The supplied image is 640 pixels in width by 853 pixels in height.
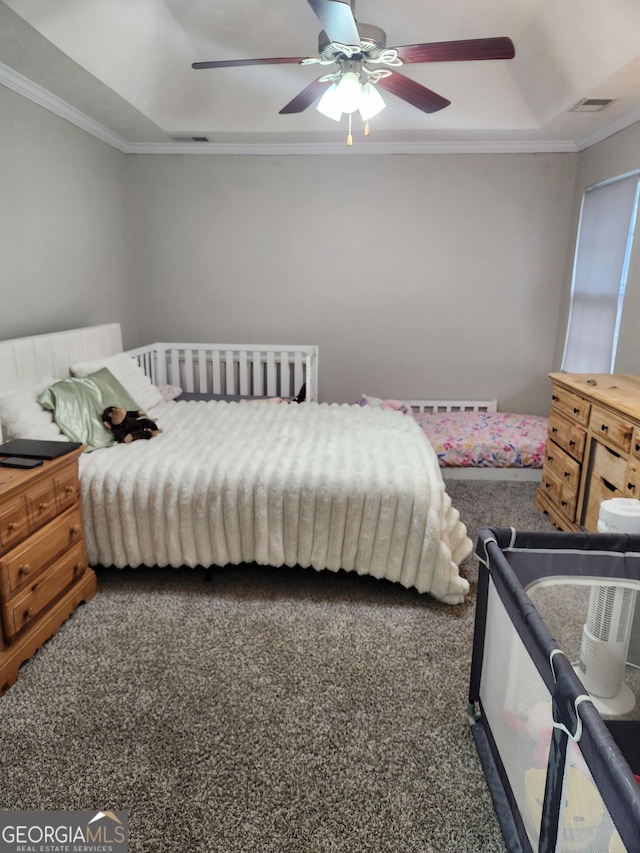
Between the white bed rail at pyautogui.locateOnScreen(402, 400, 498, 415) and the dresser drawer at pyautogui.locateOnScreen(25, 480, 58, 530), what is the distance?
3.03 m

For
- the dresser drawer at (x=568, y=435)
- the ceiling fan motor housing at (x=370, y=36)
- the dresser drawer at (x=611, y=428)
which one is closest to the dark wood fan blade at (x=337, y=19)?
the ceiling fan motor housing at (x=370, y=36)

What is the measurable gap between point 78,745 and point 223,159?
396 centimetres

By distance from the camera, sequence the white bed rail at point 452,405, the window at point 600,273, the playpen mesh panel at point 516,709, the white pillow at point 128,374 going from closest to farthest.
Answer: the playpen mesh panel at point 516,709 → the white pillow at point 128,374 → the window at point 600,273 → the white bed rail at point 452,405

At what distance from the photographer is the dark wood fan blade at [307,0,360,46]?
1.55m

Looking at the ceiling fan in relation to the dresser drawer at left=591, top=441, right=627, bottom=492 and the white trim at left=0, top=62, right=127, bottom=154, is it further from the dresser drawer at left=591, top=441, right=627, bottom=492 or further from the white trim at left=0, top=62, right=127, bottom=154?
the dresser drawer at left=591, top=441, right=627, bottom=492

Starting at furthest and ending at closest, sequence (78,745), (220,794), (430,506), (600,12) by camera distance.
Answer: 1. (600,12)
2. (430,506)
3. (78,745)
4. (220,794)

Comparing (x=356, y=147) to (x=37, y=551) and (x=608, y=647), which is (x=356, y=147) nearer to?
(x=37, y=551)

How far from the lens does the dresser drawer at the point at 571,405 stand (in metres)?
2.70

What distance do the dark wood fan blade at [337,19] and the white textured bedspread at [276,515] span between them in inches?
61.1

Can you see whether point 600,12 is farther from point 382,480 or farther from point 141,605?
point 141,605

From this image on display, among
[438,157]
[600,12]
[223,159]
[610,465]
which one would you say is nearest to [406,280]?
[438,157]

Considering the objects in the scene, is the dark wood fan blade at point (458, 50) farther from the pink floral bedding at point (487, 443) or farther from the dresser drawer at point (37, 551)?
the pink floral bedding at point (487, 443)

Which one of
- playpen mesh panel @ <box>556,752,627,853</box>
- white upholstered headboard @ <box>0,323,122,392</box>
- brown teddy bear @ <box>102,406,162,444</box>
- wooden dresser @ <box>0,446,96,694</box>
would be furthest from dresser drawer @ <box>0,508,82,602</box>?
playpen mesh panel @ <box>556,752,627,853</box>

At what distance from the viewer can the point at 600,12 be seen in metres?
2.40
